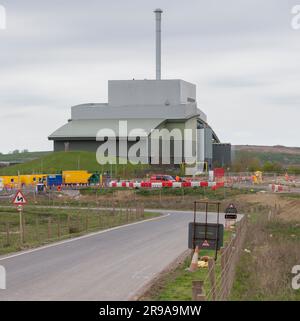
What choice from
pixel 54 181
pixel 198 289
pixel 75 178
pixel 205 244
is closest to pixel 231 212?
pixel 205 244

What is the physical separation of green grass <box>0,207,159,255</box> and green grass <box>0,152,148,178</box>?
48072 millimetres

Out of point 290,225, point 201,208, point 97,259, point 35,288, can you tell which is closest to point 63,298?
point 35,288

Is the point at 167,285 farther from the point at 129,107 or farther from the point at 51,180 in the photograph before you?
the point at 129,107

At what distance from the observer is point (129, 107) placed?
11794 cm

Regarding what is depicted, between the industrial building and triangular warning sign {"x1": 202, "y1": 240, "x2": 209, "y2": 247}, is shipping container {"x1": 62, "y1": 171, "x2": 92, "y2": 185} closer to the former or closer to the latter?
the industrial building

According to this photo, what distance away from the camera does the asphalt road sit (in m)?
16.3

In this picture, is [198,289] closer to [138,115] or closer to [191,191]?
[191,191]

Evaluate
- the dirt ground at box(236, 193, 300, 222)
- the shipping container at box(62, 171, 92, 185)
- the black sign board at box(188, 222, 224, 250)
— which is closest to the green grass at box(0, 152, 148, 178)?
the shipping container at box(62, 171, 92, 185)

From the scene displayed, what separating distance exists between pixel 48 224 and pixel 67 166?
73.0 metres

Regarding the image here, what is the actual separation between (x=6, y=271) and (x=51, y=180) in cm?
5926

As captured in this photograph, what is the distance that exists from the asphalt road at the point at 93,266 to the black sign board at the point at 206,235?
108 centimetres

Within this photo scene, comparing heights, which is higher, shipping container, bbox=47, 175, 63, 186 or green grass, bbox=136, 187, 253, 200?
shipping container, bbox=47, 175, 63, 186

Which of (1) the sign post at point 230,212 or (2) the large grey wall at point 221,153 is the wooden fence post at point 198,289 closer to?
(1) the sign post at point 230,212

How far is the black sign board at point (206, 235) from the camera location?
22.0 metres
